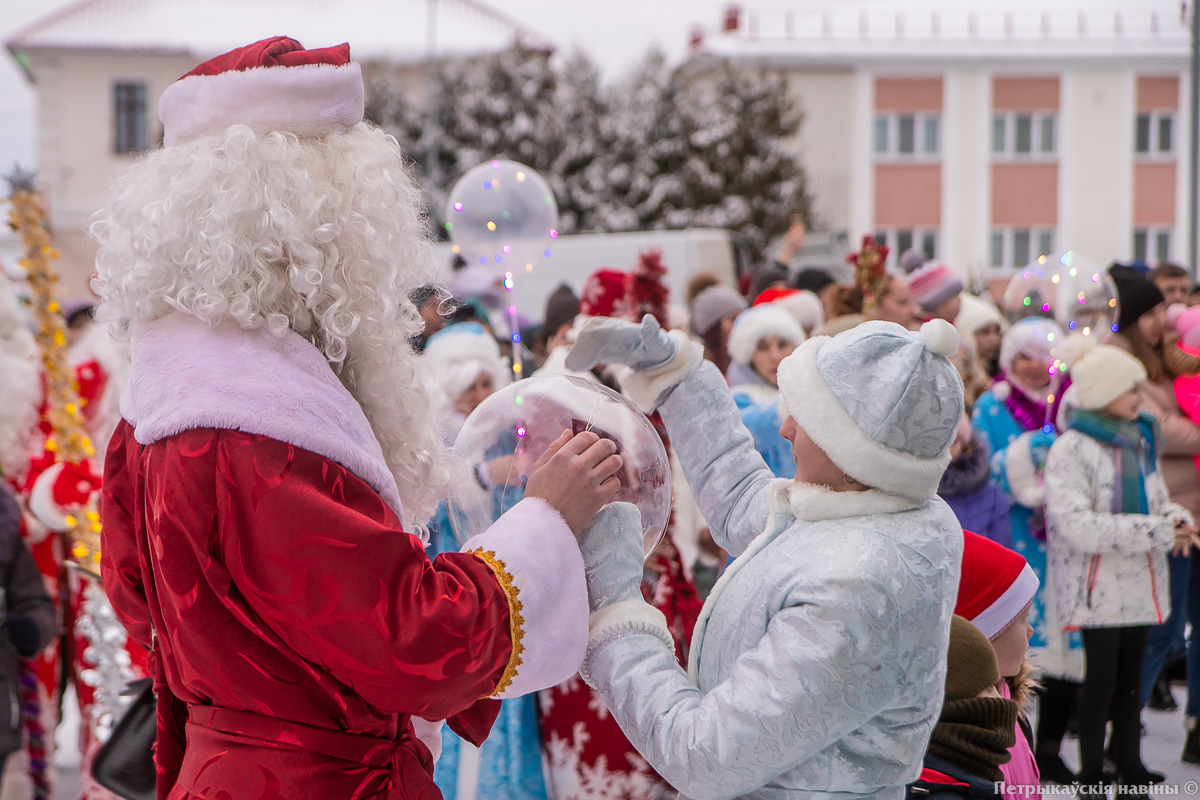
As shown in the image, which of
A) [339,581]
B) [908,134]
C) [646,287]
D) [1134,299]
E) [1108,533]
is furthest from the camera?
[908,134]

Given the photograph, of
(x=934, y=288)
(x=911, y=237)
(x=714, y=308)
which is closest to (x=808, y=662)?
(x=714, y=308)

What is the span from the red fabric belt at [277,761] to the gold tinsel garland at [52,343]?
111 inches

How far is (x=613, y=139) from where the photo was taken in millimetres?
23219

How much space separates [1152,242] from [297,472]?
97.5ft

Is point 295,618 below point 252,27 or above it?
below

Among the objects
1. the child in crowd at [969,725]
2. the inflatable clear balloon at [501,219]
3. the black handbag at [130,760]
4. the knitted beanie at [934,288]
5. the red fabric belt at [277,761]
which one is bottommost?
the black handbag at [130,760]

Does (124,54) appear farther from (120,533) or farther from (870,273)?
(120,533)

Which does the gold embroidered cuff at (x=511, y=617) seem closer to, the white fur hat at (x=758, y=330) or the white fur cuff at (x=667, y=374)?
the white fur cuff at (x=667, y=374)

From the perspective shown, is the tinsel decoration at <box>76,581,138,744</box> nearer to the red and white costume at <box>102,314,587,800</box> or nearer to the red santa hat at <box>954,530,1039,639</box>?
the red and white costume at <box>102,314,587,800</box>

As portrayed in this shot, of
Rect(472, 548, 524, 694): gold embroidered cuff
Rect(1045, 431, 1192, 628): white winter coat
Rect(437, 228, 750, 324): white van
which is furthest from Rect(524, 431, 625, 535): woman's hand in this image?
Rect(437, 228, 750, 324): white van

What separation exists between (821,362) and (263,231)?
0.84 meters

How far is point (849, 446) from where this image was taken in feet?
5.55

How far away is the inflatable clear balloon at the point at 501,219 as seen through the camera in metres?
5.79

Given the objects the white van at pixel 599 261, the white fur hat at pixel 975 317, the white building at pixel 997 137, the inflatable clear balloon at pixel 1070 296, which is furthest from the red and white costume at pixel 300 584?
the white building at pixel 997 137
